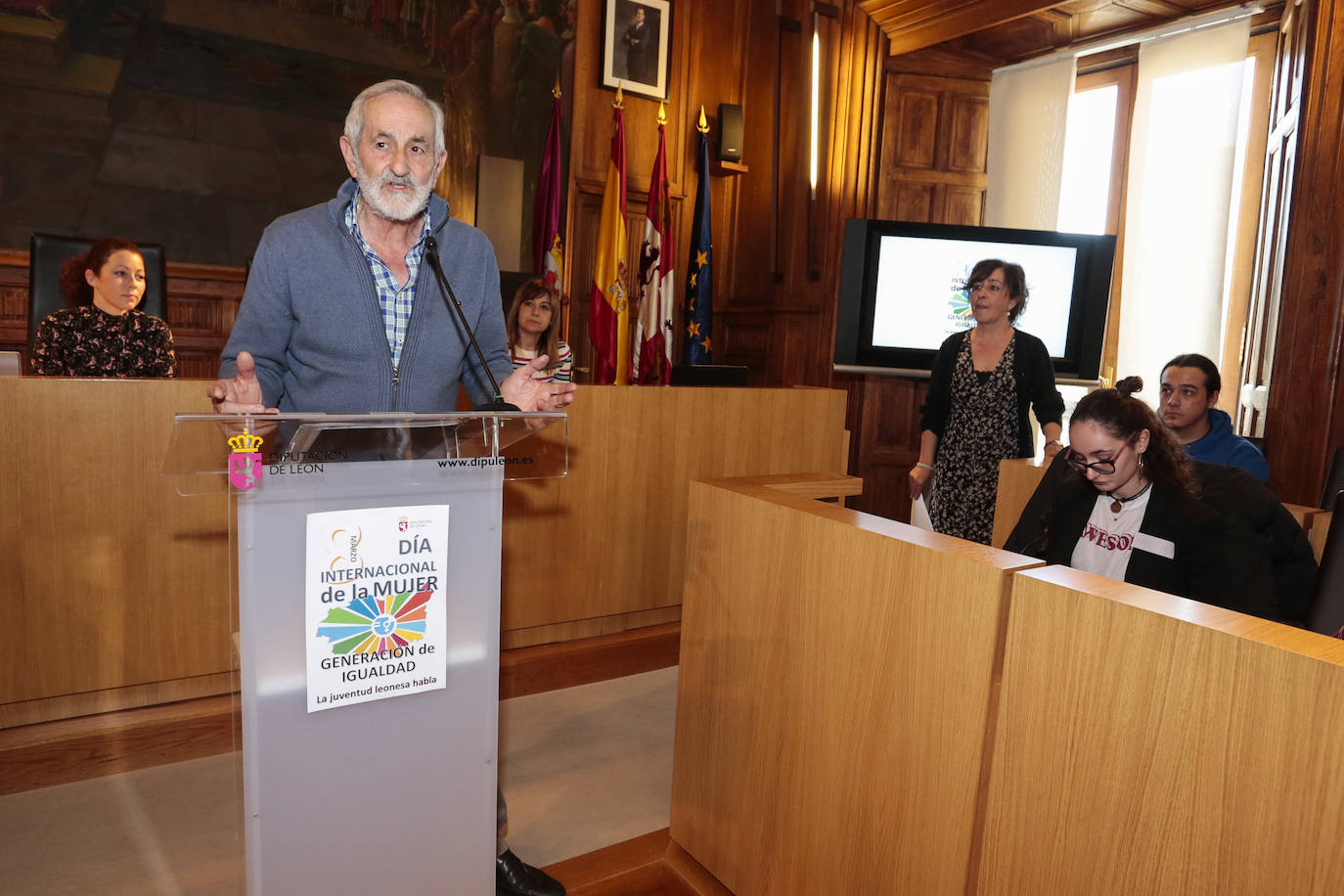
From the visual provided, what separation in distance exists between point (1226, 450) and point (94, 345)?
3590mm

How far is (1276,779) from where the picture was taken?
34.8 inches

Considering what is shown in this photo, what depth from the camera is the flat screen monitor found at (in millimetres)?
4609

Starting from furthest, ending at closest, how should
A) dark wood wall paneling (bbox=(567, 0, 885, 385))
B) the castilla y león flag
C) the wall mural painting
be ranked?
dark wood wall paneling (bbox=(567, 0, 885, 385)) → the castilla y león flag → the wall mural painting

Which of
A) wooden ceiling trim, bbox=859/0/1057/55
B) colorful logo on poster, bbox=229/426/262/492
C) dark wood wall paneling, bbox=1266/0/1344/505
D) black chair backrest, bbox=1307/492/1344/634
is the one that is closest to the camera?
colorful logo on poster, bbox=229/426/262/492

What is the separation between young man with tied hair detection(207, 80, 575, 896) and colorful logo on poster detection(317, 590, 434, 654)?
353mm

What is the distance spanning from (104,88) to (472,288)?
346cm

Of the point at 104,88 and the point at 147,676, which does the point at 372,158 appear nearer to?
the point at 147,676

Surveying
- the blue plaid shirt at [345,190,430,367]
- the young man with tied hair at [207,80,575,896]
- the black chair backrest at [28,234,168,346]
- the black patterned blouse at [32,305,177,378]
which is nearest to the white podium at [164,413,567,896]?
the young man with tied hair at [207,80,575,896]

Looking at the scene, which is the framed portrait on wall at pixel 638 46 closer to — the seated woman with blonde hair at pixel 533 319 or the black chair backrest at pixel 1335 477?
the seated woman with blonde hair at pixel 533 319

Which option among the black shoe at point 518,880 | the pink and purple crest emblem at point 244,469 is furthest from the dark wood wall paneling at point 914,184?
the pink and purple crest emblem at point 244,469

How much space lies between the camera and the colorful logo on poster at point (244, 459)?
1.03 meters

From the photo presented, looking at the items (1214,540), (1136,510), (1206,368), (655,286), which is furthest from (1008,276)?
(655,286)

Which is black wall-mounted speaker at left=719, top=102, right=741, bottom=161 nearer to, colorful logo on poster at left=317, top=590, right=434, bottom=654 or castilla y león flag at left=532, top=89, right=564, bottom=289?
castilla y león flag at left=532, top=89, right=564, bottom=289

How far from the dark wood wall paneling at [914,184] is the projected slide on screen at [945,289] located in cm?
37
